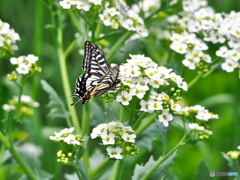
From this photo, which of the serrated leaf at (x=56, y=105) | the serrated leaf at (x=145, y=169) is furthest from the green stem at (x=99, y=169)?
the serrated leaf at (x=56, y=105)

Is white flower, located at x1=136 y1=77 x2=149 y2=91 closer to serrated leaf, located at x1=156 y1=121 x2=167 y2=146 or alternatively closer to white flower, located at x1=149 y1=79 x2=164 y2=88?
white flower, located at x1=149 y1=79 x2=164 y2=88

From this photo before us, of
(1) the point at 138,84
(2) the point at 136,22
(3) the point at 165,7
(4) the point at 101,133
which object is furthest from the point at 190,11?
(4) the point at 101,133

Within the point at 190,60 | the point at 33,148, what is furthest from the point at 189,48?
the point at 33,148

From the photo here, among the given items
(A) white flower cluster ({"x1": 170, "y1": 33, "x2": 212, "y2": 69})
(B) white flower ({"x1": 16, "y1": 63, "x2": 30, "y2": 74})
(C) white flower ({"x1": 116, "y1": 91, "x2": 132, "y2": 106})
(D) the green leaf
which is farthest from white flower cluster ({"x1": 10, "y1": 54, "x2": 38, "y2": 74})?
(D) the green leaf

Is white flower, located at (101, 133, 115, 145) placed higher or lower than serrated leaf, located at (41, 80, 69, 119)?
lower

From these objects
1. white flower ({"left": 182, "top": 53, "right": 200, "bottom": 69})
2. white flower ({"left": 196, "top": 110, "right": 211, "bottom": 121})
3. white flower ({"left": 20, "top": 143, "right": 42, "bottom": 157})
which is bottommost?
white flower ({"left": 196, "top": 110, "right": 211, "bottom": 121})

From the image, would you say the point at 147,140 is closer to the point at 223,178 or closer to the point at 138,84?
the point at 138,84

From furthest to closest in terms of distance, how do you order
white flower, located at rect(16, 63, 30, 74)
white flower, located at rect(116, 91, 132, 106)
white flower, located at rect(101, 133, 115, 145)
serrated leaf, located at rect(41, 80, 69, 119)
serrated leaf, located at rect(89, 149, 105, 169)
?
serrated leaf, located at rect(89, 149, 105, 169) → serrated leaf, located at rect(41, 80, 69, 119) → white flower, located at rect(16, 63, 30, 74) → white flower, located at rect(116, 91, 132, 106) → white flower, located at rect(101, 133, 115, 145)
